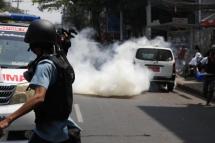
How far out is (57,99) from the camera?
446cm

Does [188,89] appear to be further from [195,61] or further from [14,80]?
[14,80]

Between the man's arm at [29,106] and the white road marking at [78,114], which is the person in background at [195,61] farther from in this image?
the man's arm at [29,106]

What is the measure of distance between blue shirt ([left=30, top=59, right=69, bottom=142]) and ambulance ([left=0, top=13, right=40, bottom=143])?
2.29 meters

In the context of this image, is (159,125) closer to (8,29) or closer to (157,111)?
(157,111)

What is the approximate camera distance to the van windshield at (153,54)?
70.7 feet

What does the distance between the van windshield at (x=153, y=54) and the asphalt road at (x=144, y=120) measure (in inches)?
120

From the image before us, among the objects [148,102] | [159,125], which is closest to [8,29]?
[159,125]

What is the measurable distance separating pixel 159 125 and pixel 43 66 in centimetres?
787

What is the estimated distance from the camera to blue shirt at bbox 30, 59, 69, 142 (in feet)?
14.3

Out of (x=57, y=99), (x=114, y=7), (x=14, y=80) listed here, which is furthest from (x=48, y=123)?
(x=114, y=7)

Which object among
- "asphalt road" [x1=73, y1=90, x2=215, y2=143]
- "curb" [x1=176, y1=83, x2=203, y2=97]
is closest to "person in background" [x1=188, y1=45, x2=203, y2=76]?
"curb" [x1=176, y1=83, x2=203, y2=97]

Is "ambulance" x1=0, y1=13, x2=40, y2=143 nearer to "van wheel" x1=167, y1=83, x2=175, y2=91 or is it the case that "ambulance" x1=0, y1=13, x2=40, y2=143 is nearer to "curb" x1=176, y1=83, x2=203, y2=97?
"curb" x1=176, y1=83, x2=203, y2=97

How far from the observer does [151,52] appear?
21672mm

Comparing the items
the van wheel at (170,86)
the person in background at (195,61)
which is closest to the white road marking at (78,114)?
the van wheel at (170,86)
